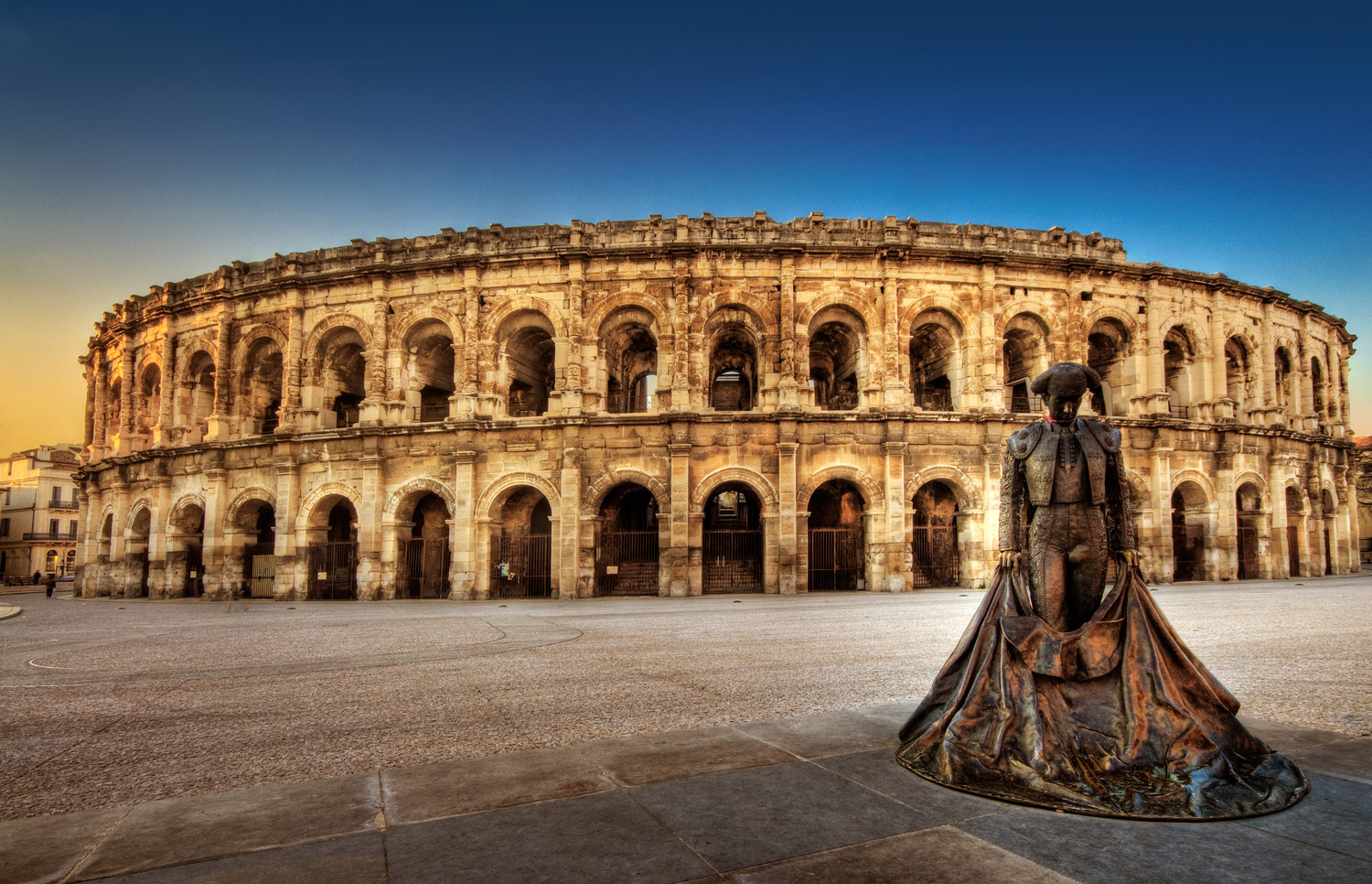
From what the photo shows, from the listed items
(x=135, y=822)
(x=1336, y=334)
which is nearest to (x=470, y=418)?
(x=135, y=822)

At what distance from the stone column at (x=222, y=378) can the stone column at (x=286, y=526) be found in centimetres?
317

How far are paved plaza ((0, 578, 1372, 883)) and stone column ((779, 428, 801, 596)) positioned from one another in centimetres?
899

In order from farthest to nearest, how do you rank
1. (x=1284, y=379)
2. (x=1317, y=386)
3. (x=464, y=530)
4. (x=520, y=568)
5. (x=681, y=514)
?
(x=1317, y=386)
(x=1284, y=379)
(x=520, y=568)
(x=464, y=530)
(x=681, y=514)

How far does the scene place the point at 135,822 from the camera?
3.21 metres

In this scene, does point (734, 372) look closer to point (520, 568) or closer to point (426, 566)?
point (520, 568)

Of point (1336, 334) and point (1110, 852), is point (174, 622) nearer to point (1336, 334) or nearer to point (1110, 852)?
point (1110, 852)

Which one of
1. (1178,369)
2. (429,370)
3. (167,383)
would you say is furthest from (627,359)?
(1178,369)

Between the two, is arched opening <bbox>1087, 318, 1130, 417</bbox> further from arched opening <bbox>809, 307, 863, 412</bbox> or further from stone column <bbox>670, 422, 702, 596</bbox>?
stone column <bbox>670, 422, 702, 596</bbox>

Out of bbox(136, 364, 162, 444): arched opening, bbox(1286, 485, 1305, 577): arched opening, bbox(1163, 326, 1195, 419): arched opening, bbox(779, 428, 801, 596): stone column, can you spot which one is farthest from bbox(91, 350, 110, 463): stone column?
bbox(1286, 485, 1305, 577): arched opening

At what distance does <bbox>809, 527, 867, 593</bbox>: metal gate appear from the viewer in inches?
790

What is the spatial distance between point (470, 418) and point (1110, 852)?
61.3 feet

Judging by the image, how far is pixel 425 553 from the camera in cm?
2095

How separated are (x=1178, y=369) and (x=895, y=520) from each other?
12.0m

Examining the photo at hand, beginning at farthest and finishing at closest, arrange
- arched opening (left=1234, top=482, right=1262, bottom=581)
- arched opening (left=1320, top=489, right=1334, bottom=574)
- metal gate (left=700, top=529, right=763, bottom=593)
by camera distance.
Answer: arched opening (left=1320, top=489, right=1334, bottom=574)
arched opening (left=1234, top=482, right=1262, bottom=581)
metal gate (left=700, top=529, right=763, bottom=593)
